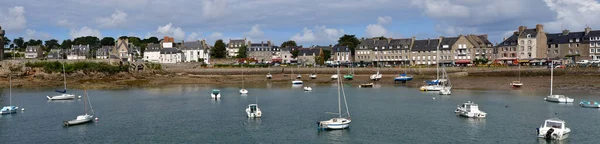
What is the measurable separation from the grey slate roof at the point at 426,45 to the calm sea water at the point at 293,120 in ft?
172

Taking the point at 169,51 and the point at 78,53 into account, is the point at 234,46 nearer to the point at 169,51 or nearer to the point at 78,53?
the point at 169,51

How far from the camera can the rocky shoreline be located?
73000mm

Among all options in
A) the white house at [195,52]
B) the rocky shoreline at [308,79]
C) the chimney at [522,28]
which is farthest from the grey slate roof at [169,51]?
the chimney at [522,28]

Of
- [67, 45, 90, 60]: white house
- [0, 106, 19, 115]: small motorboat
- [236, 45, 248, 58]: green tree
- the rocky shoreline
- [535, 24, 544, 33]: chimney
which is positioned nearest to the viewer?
[0, 106, 19, 115]: small motorboat

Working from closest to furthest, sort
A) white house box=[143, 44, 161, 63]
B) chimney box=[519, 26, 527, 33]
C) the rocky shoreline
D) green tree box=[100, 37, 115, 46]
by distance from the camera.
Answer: the rocky shoreline → chimney box=[519, 26, 527, 33] → white house box=[143, 44, 161, 63] → green tree box=[100, 37, 115, 46]

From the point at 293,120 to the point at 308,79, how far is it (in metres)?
54.5

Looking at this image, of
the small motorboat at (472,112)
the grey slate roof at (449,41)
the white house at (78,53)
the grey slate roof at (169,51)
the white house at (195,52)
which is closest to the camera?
the small motorboat at (472,112)

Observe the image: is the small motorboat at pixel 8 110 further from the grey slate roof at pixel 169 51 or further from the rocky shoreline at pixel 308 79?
the grey slate roof at pixel 169 51

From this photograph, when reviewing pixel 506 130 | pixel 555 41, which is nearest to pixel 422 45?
pixel 555 41

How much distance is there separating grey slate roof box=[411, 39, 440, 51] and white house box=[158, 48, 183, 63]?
56.3m

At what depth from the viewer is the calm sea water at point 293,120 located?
34.2m

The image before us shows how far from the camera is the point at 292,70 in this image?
10569 cm

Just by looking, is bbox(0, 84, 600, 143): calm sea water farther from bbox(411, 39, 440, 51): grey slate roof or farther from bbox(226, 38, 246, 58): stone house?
bbox(226, 38, 246, 58): stone house

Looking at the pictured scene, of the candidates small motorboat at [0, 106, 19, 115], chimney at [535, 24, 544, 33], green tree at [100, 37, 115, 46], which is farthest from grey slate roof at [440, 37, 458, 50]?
green tree at [100, 37, 115, 46]
